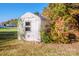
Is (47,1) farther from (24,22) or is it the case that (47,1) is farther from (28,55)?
(28,55)

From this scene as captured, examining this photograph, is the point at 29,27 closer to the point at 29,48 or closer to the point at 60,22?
the point at 29,48

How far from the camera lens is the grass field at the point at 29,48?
3150 mm

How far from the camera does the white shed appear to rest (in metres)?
3.19

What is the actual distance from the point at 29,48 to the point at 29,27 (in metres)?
0.22

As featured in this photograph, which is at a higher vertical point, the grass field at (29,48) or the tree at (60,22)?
the tree at (60,22)

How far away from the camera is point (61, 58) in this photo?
3.14m

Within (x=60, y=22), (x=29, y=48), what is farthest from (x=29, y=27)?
(x=60, y=22)

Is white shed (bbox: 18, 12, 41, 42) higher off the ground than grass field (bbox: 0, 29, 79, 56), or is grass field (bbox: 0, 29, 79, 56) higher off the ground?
white shed (bbox: 18, 12, 41, 42)

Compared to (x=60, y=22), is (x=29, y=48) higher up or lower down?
lower down

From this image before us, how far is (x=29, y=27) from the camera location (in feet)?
10.5

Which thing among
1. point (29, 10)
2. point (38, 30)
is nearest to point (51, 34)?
point (38, 30)

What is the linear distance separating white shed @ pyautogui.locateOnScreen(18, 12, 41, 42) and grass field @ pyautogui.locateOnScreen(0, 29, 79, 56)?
60 mm

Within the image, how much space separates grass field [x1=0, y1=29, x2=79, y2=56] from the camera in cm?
315

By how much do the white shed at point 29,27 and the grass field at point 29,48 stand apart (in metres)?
0.06
